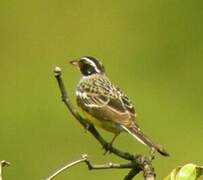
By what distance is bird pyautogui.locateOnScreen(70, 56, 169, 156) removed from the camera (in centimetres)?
546

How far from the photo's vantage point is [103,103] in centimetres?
582

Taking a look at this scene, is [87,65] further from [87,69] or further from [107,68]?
[107,68]

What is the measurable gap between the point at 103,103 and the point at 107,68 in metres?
6.50

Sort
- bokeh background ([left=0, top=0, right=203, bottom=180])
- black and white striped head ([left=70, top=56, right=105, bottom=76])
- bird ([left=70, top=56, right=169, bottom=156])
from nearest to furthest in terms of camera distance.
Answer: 1. bird ([left=70, top=56, right=169, bottom=156])
2. black and white striped head ([left=70, top=56, right=105, bottom=76])
3. bokeh background ([left=0, top=0, right=203, bottom=180])

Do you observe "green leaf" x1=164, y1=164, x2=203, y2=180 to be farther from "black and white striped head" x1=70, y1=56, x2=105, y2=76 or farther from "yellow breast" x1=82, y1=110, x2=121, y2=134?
"black and white striped head" x1=70, y1=56, x2=105, y2=76

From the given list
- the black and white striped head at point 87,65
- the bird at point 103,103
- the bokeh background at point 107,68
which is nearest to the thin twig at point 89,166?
the bird at point 103,103

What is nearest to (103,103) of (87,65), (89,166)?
(87,65)

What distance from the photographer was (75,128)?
11023 mm

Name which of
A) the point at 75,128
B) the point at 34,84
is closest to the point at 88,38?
the point at 34,84

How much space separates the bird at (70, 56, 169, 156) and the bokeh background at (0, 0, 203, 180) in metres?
3.38

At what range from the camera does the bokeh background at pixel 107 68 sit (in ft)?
33.7

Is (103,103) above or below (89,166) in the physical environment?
above

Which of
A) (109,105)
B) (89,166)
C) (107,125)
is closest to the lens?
(89,166)

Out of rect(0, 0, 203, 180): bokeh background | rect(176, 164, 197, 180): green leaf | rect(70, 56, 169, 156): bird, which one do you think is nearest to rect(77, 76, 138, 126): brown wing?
rect(70, 56, 169, 156): bird
